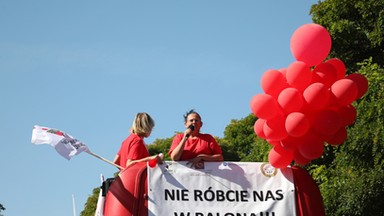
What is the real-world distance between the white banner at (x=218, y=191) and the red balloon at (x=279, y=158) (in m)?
0.12

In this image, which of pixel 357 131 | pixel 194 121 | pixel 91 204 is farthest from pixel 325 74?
pixel 91 204

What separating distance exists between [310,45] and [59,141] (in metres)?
2.91

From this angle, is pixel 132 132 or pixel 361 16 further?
pixel 361 16

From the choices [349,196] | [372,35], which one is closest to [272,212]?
[349,196]

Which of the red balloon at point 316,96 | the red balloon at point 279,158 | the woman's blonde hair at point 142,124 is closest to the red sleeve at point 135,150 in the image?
the woman's blonde hair at point 142,124

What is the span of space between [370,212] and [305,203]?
10290 millimetres

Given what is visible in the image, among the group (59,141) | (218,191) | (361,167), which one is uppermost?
(361,167)

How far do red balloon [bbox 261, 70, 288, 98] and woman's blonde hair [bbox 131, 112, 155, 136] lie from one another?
1319 mm

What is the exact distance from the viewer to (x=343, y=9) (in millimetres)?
24500

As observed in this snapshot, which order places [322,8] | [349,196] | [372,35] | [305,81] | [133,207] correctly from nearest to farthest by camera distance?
[133,207] < [305,81] < [349,196] < [372,35] < [322,8]

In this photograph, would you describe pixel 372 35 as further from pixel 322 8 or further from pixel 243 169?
pixel 243 169

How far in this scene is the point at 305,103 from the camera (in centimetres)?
779

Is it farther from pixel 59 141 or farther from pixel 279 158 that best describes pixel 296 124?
pixel 59 141

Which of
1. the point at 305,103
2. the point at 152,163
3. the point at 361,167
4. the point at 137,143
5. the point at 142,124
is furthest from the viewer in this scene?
the point at 361,167
